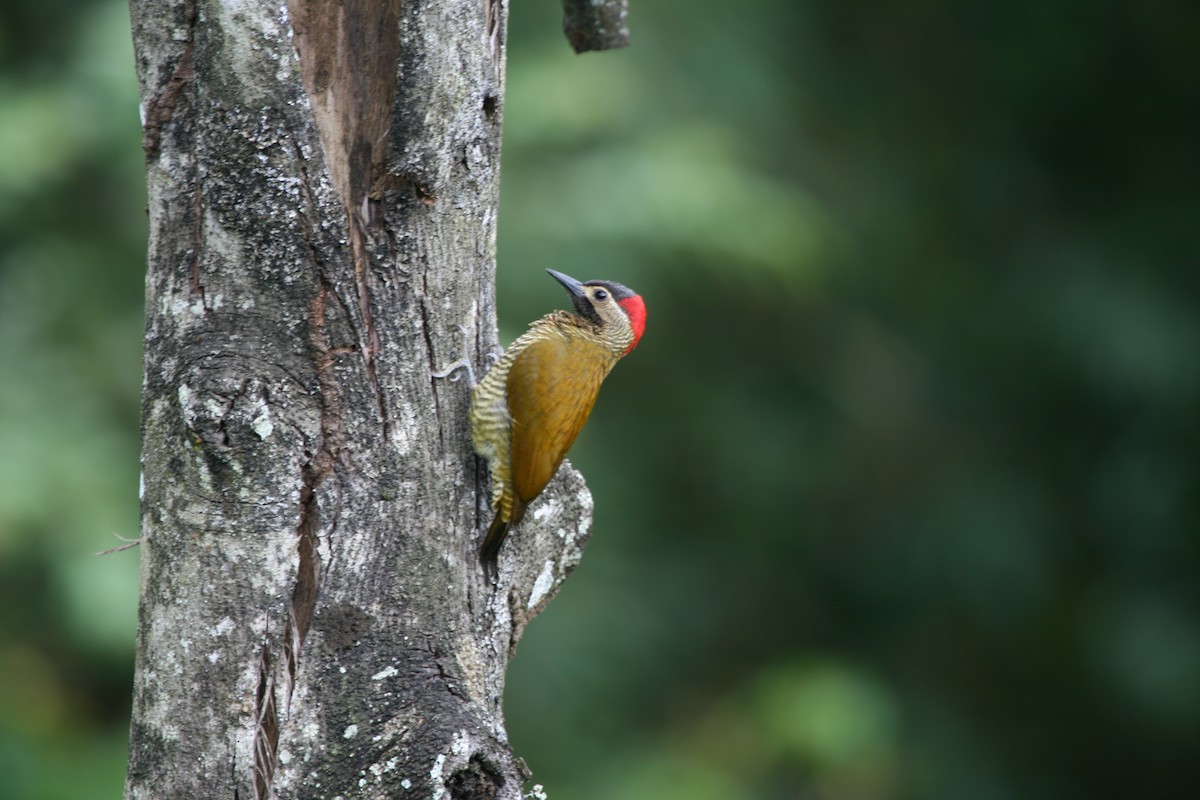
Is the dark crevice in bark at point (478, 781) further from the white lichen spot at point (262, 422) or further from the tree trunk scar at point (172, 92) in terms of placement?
the tree trunk scar at point (172, 92)

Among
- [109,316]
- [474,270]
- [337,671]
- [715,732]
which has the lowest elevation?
[715,732]

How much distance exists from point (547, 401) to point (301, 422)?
47.3 inches

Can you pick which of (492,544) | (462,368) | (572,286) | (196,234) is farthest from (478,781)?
(572,286)

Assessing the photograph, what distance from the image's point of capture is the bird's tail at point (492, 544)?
2.37m

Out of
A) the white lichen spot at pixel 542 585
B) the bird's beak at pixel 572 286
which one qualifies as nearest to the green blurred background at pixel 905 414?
the bird's beak at pixel 572 286

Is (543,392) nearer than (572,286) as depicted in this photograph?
Yes

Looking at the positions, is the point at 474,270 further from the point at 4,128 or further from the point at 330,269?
the point at 4,128

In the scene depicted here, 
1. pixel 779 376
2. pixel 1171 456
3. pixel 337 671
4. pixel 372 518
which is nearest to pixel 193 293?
pixel 372 518

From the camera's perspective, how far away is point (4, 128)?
4.69 meters

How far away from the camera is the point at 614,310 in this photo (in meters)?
3.78

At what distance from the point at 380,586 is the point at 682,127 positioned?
436 centimetres

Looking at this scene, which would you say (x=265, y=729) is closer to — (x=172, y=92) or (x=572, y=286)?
(x=172, y=92)

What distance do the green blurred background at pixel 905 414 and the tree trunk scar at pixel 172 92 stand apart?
3.70 metres

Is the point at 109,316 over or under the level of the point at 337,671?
under
